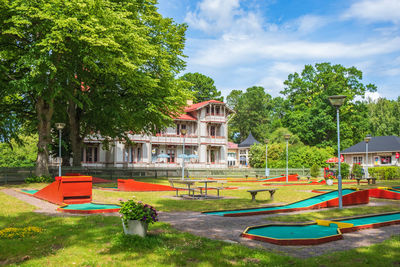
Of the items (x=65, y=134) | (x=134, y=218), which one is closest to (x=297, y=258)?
(x=134, y=218)

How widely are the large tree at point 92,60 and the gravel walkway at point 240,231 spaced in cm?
1027

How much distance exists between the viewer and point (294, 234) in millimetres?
8711

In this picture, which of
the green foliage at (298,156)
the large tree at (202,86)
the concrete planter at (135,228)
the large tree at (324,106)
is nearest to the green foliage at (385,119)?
the large tree at (324,106)

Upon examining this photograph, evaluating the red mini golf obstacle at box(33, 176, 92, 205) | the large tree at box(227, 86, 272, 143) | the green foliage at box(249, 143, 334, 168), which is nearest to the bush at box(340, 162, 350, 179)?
the green foliage at box(249, 143, 334, 168)

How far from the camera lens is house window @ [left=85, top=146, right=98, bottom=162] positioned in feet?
164

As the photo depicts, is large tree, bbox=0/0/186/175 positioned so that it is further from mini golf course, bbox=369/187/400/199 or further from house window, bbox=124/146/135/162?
house window, bbox=124/146/135/162

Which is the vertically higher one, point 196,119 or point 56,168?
point 196,119

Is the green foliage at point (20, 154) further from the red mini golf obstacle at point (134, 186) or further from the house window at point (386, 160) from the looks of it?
the house window at point (386, 160)

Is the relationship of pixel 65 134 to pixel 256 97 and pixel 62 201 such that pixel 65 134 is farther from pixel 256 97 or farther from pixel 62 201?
pixel 256 97

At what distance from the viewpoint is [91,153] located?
50062 mm

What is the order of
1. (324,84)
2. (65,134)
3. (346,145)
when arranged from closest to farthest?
(65,134) → (346,145) → (324,84)

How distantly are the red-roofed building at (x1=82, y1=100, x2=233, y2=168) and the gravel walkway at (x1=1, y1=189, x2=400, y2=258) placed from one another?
3743 cm

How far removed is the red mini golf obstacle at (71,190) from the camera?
47.4 feet

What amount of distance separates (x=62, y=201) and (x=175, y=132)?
41416 millimetres
